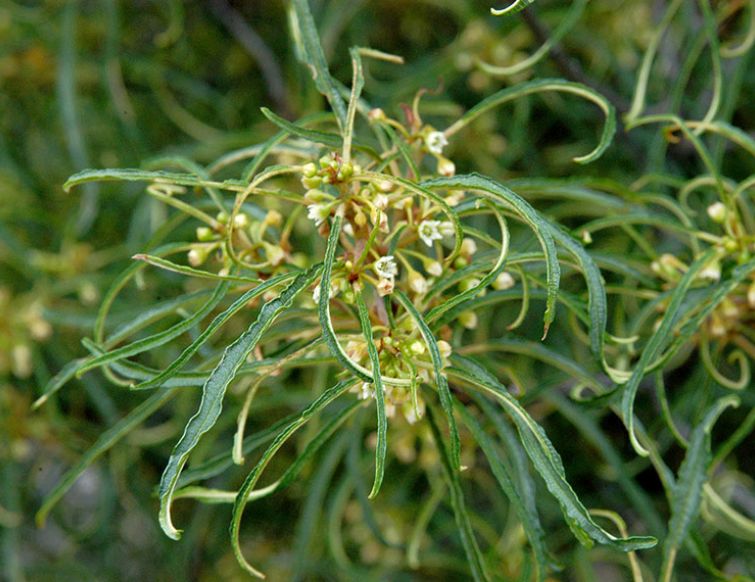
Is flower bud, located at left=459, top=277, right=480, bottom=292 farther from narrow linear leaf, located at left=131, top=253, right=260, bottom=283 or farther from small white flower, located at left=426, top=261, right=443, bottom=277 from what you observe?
narrow linear leaf, located at left=131, top=253, right=260, bottom=283

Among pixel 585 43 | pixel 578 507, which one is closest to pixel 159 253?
pixel 578 507

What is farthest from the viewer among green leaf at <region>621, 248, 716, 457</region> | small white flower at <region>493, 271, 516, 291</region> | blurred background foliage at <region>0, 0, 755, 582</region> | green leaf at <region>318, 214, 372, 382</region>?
blurred background foliage at <region>0, 0, 755, 582</region>

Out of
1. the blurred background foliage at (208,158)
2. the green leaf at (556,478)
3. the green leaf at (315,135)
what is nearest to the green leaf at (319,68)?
the green leaf at (315,135)

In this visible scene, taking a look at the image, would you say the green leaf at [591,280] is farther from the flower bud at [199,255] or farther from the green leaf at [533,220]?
the flower bud at [199,255]

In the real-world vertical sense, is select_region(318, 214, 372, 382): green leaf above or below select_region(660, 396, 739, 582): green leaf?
above

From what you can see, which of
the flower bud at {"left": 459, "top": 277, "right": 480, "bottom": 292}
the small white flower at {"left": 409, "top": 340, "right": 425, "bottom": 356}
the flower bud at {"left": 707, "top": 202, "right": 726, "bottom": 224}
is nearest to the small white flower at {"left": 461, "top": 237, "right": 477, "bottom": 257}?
the flower bud at {"left": 459, "top": 277, "right": 480, "bottom": 292}

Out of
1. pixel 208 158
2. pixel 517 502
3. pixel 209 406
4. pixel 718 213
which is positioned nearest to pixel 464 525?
pixel 517 502

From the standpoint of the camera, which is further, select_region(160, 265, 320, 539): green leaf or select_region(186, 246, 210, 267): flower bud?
select_region(186, 246, 210, 267): flower bud
